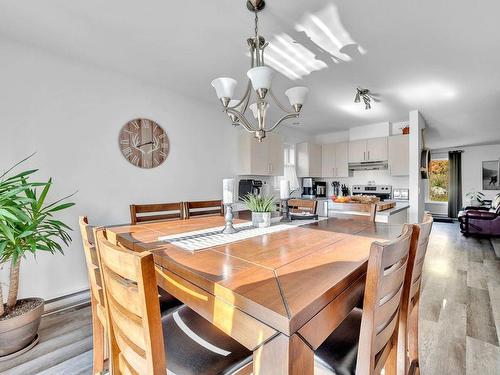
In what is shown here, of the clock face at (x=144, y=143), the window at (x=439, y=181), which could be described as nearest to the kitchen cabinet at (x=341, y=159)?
the clock face at (x=144, y=143)

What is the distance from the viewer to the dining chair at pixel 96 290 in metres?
1.16

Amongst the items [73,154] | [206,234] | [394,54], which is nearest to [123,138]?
[73,154]

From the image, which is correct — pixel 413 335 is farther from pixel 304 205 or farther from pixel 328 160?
pixel 328 160

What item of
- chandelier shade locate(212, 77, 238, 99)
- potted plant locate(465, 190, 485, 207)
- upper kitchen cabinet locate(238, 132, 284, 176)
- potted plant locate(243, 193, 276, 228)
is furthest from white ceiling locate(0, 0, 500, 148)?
potted plant locate(465, 190, 485, 207)

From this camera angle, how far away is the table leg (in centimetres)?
57

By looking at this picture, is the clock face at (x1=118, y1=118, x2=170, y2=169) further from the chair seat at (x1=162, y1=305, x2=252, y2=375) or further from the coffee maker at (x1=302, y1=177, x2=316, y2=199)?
the coffee maker at (x1=302, y1=177, x2=316, y2=199)

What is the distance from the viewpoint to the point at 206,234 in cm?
148

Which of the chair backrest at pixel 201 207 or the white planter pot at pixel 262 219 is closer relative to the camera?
the white planter pot at pixel 262 219

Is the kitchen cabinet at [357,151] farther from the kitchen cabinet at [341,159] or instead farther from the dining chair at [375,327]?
the dining chair at [375,327]

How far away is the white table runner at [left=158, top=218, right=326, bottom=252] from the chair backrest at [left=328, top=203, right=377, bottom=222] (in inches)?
26.5

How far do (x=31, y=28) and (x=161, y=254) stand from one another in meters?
2.25

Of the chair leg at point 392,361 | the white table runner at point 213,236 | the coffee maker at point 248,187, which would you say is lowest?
the chair leg at point 392,361

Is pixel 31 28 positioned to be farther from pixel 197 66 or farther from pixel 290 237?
pixel 290 237

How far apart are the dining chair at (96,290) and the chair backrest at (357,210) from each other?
195cm
